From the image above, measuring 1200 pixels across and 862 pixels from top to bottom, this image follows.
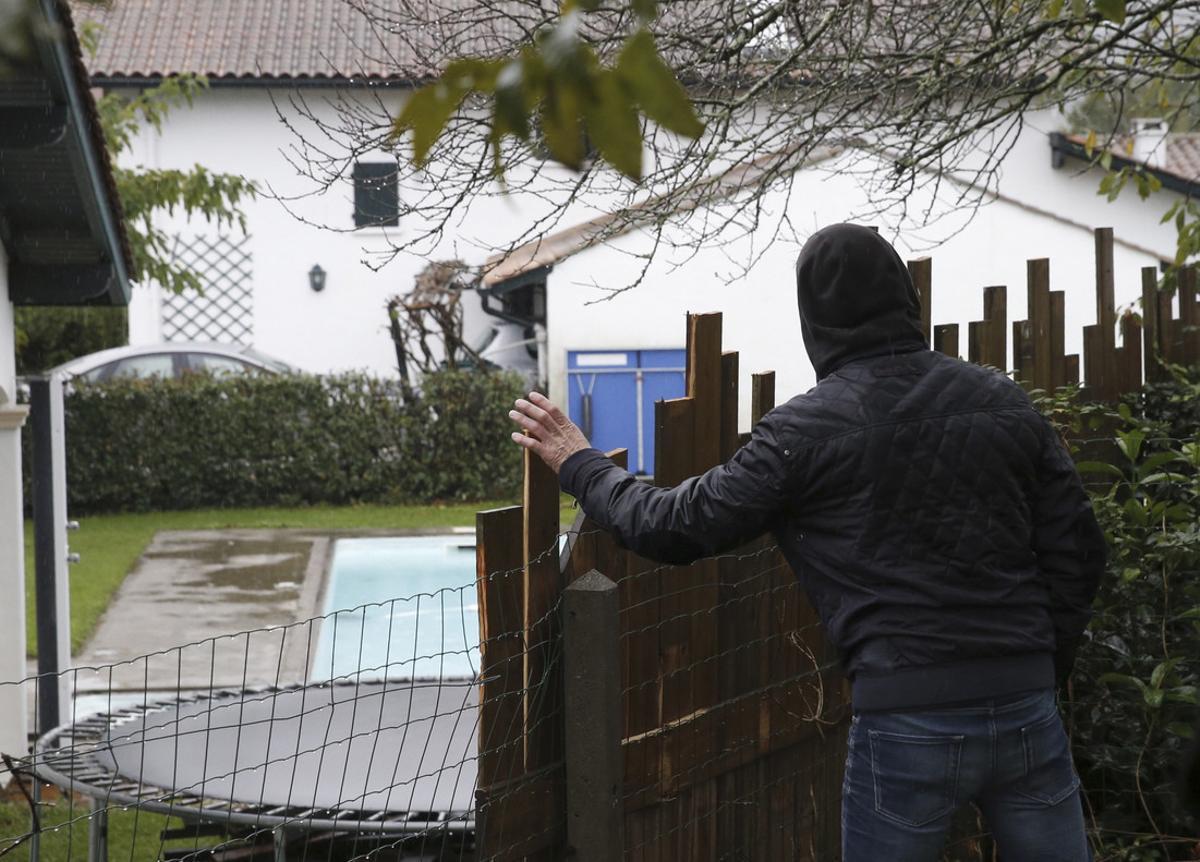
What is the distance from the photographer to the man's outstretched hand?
3.17m

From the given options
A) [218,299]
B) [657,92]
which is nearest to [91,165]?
[657,92]

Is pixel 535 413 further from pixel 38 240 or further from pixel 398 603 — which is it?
pixel 398 603

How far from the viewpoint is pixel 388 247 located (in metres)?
18.4

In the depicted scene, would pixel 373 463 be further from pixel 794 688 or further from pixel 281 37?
pixel 794 688

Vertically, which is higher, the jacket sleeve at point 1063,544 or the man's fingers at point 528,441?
the man's fingers at point 528,441

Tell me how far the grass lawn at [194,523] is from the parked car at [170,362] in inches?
69.4

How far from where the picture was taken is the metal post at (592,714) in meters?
3.26

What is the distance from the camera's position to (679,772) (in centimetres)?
361

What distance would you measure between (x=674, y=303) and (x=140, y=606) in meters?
9.37

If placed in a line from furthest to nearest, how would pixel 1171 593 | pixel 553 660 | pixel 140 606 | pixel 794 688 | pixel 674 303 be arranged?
pixel 674 303
pixel 140 606
pixel 1171 593
pixel 794 688
pixel 553 660

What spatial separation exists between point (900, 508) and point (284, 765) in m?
3.24

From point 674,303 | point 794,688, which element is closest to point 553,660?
point 794,688

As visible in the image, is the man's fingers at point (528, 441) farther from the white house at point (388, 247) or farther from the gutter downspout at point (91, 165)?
the white house at point (388, 247)

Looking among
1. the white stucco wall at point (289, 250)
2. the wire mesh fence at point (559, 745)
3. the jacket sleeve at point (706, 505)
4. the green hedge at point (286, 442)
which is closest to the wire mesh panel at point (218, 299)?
the white stucco wall at point (289, 250)
